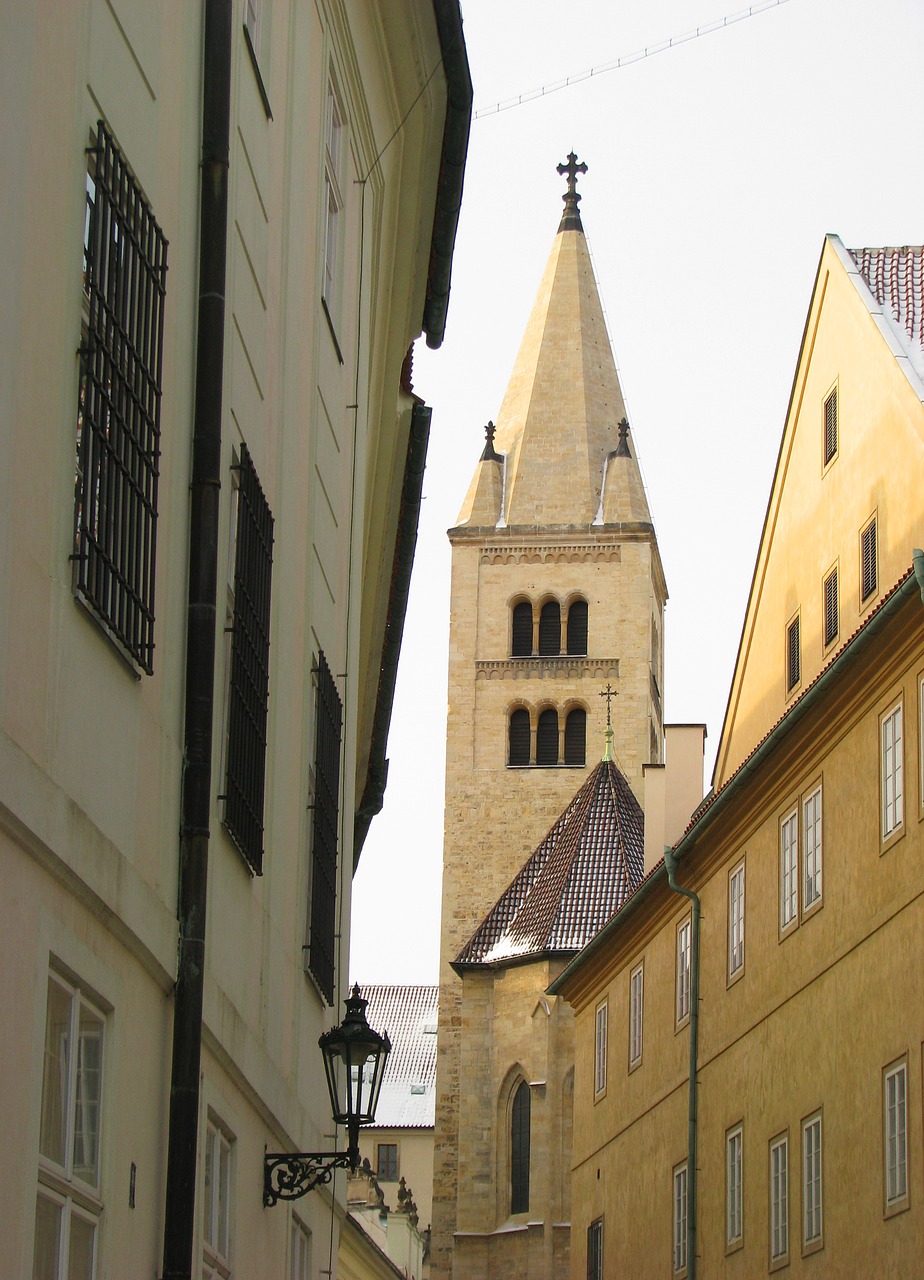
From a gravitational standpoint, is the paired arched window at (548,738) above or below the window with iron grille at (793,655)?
above

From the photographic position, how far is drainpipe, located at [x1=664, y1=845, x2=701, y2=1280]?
78.6ft

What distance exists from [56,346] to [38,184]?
464 millimetres

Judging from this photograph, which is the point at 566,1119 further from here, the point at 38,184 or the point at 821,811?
the point at 38,184

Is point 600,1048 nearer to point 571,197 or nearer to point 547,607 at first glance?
point 547,607

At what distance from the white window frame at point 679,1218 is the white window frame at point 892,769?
7.85 meters

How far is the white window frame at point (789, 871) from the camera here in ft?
69.4

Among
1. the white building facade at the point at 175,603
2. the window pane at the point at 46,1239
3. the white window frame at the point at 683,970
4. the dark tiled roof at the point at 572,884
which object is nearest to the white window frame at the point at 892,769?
the white building facade at the point at 175,603

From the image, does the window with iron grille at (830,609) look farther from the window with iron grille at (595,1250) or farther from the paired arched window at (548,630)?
the paired arched window at (548,630)

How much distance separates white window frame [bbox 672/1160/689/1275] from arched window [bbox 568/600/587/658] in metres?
48.2

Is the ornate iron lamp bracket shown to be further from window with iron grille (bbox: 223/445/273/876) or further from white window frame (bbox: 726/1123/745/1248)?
white window frame (bbox: 726/1123/745/1248)

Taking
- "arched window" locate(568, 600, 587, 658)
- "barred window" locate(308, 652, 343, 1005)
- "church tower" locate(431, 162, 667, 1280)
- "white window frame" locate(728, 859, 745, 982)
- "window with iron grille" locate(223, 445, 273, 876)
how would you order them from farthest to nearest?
"arched window" locate(568, 600, 587, 658), "church tower" locate(431, 162, 667, 1280), "white window frame" locate(728, 859, 745, 982), "barred window" locate(308, 652, 343, 1005), "window with iron grille" locate(223, 445, 273, 876)

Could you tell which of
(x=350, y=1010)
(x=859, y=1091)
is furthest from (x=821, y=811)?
(x=350, y=1010)

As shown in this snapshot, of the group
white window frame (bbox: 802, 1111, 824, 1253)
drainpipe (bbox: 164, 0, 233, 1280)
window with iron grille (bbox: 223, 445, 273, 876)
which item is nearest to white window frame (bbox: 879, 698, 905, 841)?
white window frame (bbox: 802, 1111, 824, 1253)

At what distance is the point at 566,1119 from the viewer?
5222cm
